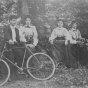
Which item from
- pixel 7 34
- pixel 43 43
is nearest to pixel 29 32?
pixel 43 43

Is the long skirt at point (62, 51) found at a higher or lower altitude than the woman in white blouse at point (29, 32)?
lower

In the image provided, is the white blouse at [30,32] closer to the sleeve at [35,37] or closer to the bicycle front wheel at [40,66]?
the sleeve at [35,37]

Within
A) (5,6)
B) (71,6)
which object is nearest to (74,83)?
(71,6)

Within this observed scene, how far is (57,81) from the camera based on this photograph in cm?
520

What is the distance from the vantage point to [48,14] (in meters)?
5.74

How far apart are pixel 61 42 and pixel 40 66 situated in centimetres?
117

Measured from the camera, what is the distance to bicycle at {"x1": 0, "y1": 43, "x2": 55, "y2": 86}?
4896mm

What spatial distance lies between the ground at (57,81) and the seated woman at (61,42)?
1.29 ft

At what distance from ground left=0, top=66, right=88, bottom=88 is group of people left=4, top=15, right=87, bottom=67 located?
1.26 ft

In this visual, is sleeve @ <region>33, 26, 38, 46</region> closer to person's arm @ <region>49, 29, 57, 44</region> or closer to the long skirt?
person's arm @ <region>49, 29, 57, 44</region>

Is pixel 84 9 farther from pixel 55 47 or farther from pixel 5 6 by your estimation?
pixel 5 6

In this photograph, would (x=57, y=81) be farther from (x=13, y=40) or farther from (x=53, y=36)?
(x=13, y=40)

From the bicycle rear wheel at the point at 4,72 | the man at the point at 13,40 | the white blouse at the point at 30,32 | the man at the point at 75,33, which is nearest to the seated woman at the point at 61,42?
the man at the point at 75,33

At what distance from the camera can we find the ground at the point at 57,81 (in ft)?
16.6
